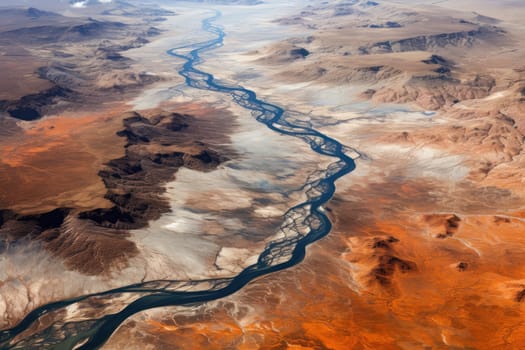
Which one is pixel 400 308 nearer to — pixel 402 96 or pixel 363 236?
pixel 363 236

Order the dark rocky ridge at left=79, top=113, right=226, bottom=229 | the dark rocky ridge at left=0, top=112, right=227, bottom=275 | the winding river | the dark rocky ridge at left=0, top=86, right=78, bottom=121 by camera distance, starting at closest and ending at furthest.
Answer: the winding river
the dark rocky ridge at left=0, top=112, right=227, bottom=275
the dark rocky ridge at left=79, top=113, right=226, bottom=229
the dark rocky ridge at left=0, top=86, right=78, bottom=121

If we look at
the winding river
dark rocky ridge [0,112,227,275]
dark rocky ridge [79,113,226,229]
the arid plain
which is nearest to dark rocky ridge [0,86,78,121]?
the arid plain

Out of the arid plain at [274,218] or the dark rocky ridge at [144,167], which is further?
the dark rocky ridge at [144,167]

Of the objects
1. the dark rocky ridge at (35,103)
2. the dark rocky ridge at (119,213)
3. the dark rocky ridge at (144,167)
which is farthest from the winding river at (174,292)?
the dark rocky ridge at (35,103)

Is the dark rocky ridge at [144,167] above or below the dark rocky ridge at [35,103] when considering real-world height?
above

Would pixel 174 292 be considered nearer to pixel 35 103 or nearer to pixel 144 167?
pixel 144 167

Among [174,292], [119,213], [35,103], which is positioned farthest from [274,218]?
[35,103]

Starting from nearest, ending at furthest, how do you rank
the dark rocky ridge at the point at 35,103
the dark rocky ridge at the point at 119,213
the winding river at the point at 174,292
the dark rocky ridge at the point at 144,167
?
the winding river at the point at 174,292, the dark rocky ridge at the point at 119,213, the dark rocky ridge at the point at 144,167, the dark rocky ridge at the point at 35,103

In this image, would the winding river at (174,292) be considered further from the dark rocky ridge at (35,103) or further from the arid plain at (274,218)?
the dark rocky ridge at (35,103)

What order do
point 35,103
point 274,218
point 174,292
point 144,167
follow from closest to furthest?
point 174,292 → point 274,218 → point 144,167 → point 35,103

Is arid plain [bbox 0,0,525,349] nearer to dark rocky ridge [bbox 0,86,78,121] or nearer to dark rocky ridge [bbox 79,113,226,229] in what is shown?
dark rocky ridge [bbox 79,113,226,229]

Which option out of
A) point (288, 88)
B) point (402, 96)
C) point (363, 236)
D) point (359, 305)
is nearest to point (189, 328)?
point (359, 305)
